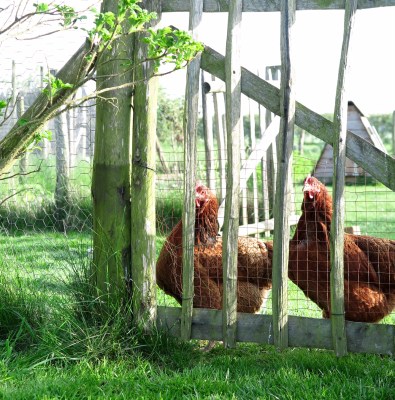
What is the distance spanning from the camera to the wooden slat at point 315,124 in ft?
12.8

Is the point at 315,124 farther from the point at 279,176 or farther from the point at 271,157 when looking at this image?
the point at 271,157

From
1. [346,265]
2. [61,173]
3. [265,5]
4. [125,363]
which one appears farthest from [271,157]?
[125,363]

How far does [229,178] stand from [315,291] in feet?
3.51

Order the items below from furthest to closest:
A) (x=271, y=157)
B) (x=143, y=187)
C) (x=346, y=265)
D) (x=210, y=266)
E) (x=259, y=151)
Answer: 1. (x=271, y=157)
2. (x=259, y=151)
3. (x=210, y=266)
4. (x=346, y=265)
5. (x=143, y=187)

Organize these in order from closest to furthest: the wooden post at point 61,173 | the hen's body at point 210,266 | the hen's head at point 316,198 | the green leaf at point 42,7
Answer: the green leaf at point 42,7, the hen's body at point 210,266, the hen's head at point 316,198, the wooden post at point 61,173

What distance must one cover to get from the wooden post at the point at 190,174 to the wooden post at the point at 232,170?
0.21m

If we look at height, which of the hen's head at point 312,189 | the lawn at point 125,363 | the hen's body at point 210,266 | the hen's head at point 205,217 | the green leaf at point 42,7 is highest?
the green leaf at point 42,7

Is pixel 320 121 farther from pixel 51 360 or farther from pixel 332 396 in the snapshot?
pixel 51 360

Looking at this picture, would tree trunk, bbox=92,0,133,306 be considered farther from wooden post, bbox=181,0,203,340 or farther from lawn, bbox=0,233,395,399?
wooden post, bbox=181,0,203,340

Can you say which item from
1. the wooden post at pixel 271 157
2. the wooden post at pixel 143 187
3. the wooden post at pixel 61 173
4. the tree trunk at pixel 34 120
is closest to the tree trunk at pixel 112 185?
the wooden post at pixel 143 187

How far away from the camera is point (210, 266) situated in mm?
4742

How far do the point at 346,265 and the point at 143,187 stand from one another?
146 centimetres

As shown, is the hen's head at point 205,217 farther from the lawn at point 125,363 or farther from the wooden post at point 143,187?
the lawn at point 125,363

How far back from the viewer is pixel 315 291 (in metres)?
4.61
